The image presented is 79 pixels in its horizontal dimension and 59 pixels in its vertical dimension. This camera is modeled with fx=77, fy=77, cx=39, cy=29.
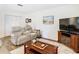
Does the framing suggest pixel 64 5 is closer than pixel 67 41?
Yes

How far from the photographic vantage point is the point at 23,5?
4.06 ft

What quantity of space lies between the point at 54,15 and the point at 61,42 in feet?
1.63

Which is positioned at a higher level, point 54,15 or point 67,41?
point 54,15

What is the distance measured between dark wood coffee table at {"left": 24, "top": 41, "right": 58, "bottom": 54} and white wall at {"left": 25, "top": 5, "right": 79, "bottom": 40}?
160 millimetres

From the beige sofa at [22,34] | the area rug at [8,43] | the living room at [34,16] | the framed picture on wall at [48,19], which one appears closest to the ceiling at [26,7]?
the living room at [34,16]

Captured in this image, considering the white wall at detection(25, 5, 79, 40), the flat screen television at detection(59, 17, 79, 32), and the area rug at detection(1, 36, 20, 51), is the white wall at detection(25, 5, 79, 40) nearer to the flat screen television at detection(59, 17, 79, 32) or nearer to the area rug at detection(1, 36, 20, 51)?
the flat screen television at detection(59, 17, 79, 32)

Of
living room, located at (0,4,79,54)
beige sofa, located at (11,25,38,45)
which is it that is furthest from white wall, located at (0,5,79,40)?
beige sofa, located at (11,25,38,45)

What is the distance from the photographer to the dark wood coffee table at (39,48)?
1.28 metres

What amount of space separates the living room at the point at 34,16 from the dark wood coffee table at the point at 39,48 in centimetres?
7

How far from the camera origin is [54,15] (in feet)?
4.26

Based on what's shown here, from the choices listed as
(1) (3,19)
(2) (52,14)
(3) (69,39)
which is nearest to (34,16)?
(2) (52,14)
